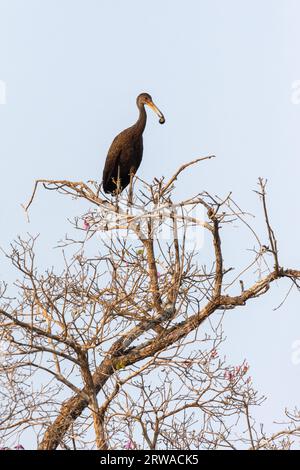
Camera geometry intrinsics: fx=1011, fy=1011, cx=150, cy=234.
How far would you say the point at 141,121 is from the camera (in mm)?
13766

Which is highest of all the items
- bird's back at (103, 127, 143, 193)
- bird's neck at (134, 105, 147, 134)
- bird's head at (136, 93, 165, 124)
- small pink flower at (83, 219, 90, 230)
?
bird's head at (136, 93, 165, 124)

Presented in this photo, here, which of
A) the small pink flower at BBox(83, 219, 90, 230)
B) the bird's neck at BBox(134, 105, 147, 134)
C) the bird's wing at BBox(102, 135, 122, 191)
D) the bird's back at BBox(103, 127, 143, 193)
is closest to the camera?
the small pink flower at BBox(83, 219, 90, 230)

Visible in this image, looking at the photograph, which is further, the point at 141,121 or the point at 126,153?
the point at 141,121

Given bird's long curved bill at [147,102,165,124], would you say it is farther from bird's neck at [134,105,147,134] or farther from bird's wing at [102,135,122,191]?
bird's wing at [102,135,122,191]

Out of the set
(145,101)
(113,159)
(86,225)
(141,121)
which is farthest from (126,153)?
(86,225)

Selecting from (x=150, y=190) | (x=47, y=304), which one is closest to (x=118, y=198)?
(x=150, y=190)

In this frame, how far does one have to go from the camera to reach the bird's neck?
1371 cm

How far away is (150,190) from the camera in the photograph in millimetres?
9156

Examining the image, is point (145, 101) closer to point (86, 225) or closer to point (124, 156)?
point (124, 156)

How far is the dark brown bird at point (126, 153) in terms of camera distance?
13.4 meters

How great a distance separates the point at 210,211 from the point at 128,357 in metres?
1.68

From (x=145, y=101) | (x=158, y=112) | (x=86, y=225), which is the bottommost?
(x=86, y=225)

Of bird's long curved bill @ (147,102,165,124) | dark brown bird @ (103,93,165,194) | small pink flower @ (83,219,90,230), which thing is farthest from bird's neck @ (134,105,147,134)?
small pink flower @ (83,219,90,230)

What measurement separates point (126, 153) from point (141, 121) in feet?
1.98
